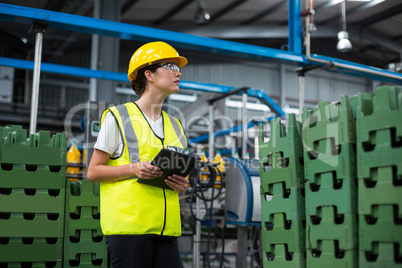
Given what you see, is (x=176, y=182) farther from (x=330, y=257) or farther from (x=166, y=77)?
(x=330, y=257)

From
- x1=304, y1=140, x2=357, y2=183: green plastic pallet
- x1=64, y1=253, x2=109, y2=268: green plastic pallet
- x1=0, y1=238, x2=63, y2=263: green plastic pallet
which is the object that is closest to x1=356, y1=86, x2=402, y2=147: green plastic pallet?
x1=304, y1=140, x2=357, y2=183: green plastic pallet

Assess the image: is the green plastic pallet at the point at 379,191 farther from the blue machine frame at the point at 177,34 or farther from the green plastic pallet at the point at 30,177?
the blue machine frame at the point at 177,34

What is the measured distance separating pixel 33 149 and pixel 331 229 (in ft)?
7.21

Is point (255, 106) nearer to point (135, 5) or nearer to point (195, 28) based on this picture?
point (195, 28)

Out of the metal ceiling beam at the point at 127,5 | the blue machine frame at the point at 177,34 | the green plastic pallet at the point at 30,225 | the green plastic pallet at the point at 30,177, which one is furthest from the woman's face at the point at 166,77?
the metal ceiling beam at the point at 127,5

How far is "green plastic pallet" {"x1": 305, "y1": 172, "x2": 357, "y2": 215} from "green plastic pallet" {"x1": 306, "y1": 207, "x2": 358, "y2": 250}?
0.04 meters

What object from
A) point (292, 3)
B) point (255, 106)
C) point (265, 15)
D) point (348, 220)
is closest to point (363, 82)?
point (255, 106)

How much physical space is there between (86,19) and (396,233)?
3.33 metres

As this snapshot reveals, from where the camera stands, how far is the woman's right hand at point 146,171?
2.10m

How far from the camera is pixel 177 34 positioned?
15.3ft

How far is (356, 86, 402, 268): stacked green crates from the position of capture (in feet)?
7.25

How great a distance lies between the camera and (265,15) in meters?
14.6

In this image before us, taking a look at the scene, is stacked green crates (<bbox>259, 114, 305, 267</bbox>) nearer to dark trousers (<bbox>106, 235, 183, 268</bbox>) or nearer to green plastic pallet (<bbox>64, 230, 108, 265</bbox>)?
dark trousers (<bbox>106, 235, 183, 268</bbox>)

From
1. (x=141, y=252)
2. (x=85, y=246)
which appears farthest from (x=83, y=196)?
(x=141, y=252)
